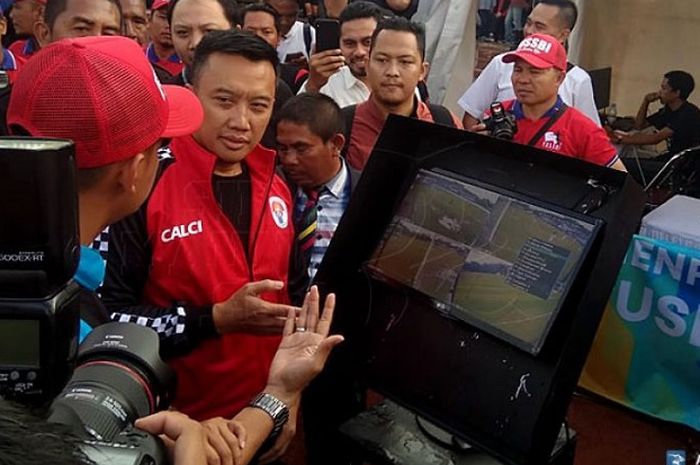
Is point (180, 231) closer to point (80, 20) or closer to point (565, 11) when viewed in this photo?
point (80, 20)

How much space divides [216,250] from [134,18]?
2.41 m

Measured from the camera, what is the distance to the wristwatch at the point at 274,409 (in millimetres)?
1482

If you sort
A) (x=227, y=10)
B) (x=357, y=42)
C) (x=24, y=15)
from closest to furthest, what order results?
(x=227, y=10) → (x=357, y=42) → (x=24, y=15)

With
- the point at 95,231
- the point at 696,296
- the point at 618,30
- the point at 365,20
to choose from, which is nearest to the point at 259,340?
the point at 95,231

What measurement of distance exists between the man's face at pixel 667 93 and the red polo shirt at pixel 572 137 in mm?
2697

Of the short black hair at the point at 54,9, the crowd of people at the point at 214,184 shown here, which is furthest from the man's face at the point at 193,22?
the short black hair at the point at 54,9

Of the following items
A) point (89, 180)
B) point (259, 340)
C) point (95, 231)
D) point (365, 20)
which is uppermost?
point (365, 20)

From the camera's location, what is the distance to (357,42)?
12.8 feet

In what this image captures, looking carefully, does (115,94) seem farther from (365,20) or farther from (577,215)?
(365,20)

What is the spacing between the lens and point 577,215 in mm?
1520

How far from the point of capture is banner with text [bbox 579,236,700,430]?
125 inches

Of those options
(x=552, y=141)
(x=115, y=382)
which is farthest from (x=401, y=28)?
(x=115, y=382)

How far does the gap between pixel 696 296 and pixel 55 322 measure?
2861 millimetres

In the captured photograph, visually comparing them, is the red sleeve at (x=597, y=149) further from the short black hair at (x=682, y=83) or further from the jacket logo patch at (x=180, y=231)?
the short black hair at (x=682, y=83)
